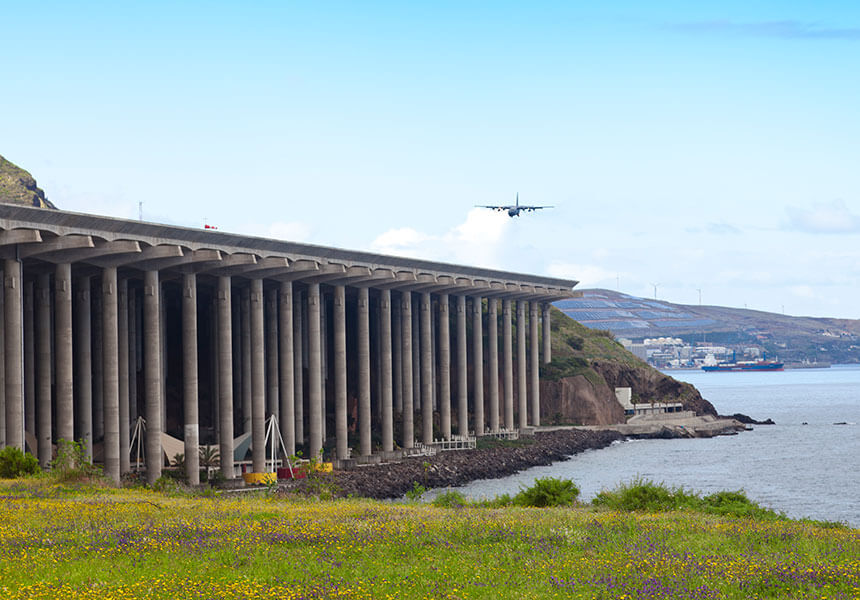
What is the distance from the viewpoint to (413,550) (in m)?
23.7

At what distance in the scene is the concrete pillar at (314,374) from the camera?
76.6 metres

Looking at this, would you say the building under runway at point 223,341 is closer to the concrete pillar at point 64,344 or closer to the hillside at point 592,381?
the concrete pillar at point 64,344

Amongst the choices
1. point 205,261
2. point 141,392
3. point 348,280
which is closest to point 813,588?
point 205,261

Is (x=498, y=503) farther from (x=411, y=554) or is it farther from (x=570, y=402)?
(x=570, y=402)

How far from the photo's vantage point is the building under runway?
55.2m

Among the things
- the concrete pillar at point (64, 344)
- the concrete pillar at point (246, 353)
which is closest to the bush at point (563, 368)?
the concrete pillar at point (246, 353)

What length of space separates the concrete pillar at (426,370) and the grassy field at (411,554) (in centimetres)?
→ 6303

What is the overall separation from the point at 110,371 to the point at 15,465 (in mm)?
13922

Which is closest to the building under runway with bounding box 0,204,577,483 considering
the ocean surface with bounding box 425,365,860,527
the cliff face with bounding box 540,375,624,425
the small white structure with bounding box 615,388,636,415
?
the cliff face with bounding box 540,375,624,425

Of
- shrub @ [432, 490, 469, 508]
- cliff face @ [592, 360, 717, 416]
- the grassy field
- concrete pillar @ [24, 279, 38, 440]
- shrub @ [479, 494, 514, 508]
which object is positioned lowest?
cliff face @ [592, 360, 717, 416]

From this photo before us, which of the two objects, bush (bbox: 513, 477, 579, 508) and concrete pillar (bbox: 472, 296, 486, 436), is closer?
bush (bbox: 513, 477, 579, 508)

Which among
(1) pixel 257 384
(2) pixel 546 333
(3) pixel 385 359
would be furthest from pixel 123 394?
(2) pixel 546 333

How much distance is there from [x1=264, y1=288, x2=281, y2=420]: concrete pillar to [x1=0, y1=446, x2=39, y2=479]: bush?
98.7 feet

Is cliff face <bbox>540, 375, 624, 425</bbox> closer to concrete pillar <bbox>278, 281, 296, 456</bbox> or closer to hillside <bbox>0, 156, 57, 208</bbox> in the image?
concrete pillar <bbox>278, 281, 296, 456</bbox>
